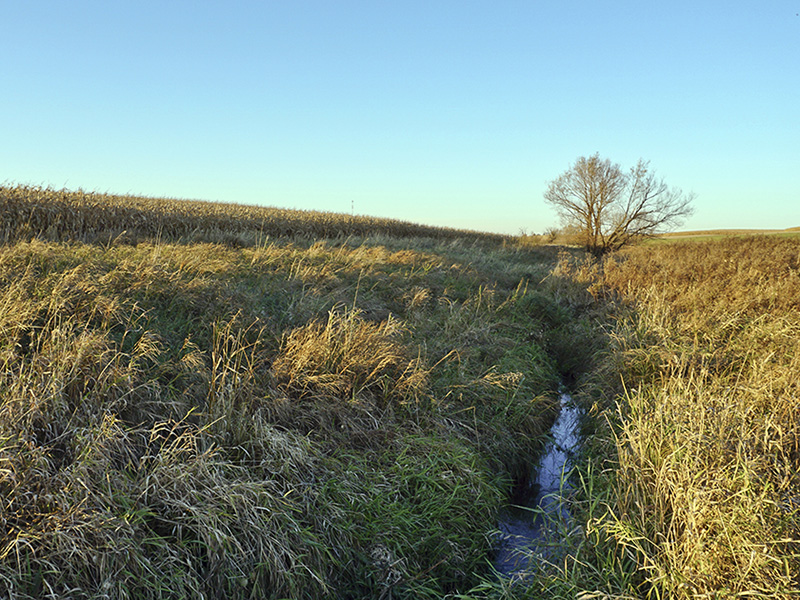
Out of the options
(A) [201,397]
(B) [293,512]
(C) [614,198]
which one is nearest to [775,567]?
(B) [293,512]

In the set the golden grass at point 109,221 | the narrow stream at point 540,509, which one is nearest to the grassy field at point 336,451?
the narrow stream at point 540,509

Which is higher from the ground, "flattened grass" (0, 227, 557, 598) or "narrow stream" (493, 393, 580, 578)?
"flattened grass" (0, 227, 557, 598)

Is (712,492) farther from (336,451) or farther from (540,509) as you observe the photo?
(336,451)

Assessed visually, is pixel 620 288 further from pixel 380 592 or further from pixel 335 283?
pixel 380 592

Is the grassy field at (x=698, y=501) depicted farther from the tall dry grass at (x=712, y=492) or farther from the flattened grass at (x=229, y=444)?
the flattened grass at (x=229, y=444)

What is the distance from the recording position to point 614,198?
112 feet

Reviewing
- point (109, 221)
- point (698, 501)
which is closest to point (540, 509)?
point (698, 501)

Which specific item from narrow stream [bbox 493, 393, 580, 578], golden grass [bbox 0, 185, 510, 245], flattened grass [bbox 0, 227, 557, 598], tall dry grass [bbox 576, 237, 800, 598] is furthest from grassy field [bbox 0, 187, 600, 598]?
Answer: golden grass [bbox 0, 185, 510, 245]

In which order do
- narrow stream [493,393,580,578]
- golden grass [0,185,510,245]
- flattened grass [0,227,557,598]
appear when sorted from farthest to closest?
golden grass [0,185,510,245], narrow stream [493,393,580,578], flattened grass [0,227,557,598]

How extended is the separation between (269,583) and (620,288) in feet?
31.8

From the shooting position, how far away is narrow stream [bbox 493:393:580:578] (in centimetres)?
350

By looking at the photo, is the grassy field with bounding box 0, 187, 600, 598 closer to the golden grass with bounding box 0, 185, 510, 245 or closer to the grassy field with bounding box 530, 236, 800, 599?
the grassy field with bounding box 530, 236, 800, 599

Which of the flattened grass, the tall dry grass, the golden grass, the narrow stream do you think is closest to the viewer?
the tall dry grass

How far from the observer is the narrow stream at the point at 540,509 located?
3.50m
